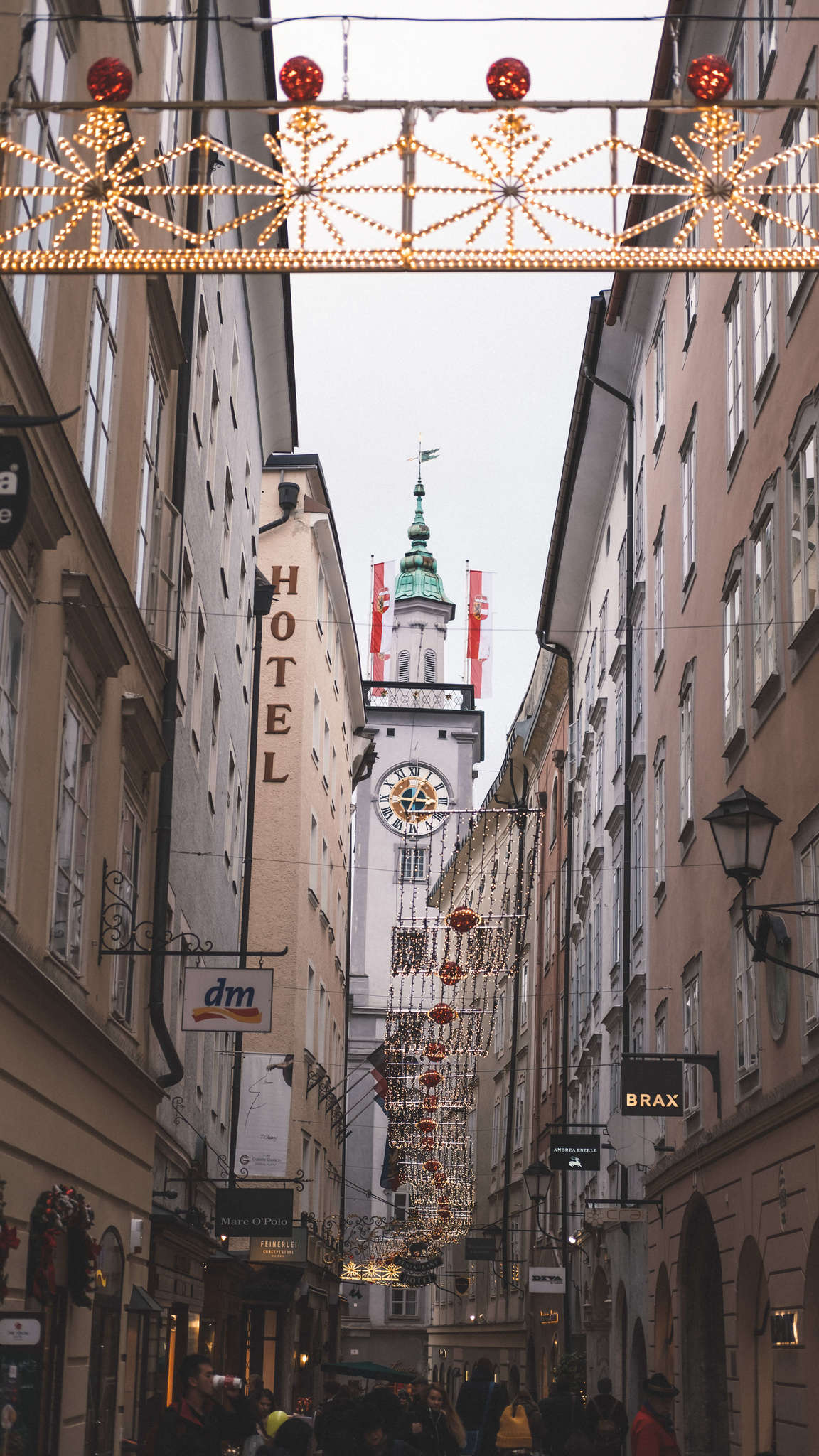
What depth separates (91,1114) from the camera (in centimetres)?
1353

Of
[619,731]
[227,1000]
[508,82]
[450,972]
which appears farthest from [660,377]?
[508,82]

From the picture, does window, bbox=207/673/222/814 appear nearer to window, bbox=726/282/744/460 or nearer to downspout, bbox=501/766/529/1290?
window, bbox=726/282/744/460

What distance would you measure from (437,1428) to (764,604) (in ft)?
27.7

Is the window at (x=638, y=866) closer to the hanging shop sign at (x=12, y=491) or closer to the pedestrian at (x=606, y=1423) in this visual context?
the pedestrian at (x=606, y=1423)

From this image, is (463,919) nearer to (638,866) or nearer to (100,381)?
(638,866)

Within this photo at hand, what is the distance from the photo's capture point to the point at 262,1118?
31781 millimetres

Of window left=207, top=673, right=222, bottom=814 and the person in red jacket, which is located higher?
window left=207, top=673, right=222, bottom=814

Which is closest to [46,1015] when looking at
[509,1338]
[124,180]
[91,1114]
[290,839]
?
[91,1114]

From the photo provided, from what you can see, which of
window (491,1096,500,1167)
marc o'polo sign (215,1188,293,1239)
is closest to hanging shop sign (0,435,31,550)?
marc o'polo sign (215,1188,293,1239)

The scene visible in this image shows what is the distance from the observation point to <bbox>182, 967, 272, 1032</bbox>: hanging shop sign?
55.2 feet

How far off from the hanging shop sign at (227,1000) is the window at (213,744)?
7.14 m

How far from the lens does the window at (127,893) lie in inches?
615

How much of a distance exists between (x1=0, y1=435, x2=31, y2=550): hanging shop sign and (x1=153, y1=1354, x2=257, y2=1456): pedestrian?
5857 mm

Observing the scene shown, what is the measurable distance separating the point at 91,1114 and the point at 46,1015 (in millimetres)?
2420
